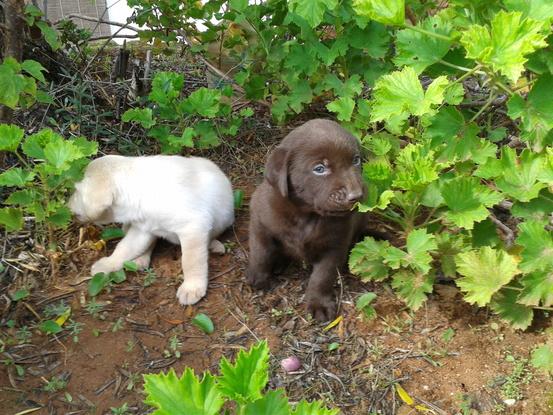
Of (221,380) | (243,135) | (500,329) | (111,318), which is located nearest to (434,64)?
(500,329)

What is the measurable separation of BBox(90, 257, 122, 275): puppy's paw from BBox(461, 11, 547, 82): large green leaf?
2.49m

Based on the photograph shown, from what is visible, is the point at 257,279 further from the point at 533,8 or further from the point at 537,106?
the point at 533,8

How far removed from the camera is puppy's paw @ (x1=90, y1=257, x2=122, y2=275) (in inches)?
148

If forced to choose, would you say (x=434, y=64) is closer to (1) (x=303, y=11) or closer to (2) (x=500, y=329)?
(1) (x=303, y=11)

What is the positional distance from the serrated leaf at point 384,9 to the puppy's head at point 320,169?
0.88 m

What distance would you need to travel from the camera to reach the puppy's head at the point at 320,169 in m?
3.10

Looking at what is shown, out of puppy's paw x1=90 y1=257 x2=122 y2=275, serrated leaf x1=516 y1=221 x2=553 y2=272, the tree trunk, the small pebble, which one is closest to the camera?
serrated leaf x1=516 y1=221 x2=553 y2=272

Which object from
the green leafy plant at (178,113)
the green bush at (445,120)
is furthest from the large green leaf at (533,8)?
the green leafy plant at (178,113)

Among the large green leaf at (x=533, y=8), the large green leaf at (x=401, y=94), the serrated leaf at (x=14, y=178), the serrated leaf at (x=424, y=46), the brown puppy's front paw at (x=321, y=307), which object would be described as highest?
the large green leaf at (x=533, y=8)

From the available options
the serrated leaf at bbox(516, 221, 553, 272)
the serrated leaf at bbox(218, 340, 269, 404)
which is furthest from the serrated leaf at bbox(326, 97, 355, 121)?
the serrated leaf at bbox(218, 340, 269, 404)

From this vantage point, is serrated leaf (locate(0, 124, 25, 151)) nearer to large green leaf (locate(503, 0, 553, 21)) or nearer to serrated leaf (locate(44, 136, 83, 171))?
serrated leaf (locate(44, 136, 83, 171))

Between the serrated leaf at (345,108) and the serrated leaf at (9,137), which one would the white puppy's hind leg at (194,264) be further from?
the serrated leaf at (345,108)

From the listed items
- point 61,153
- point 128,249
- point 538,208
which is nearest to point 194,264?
point 128,249

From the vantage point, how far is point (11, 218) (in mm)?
3441
